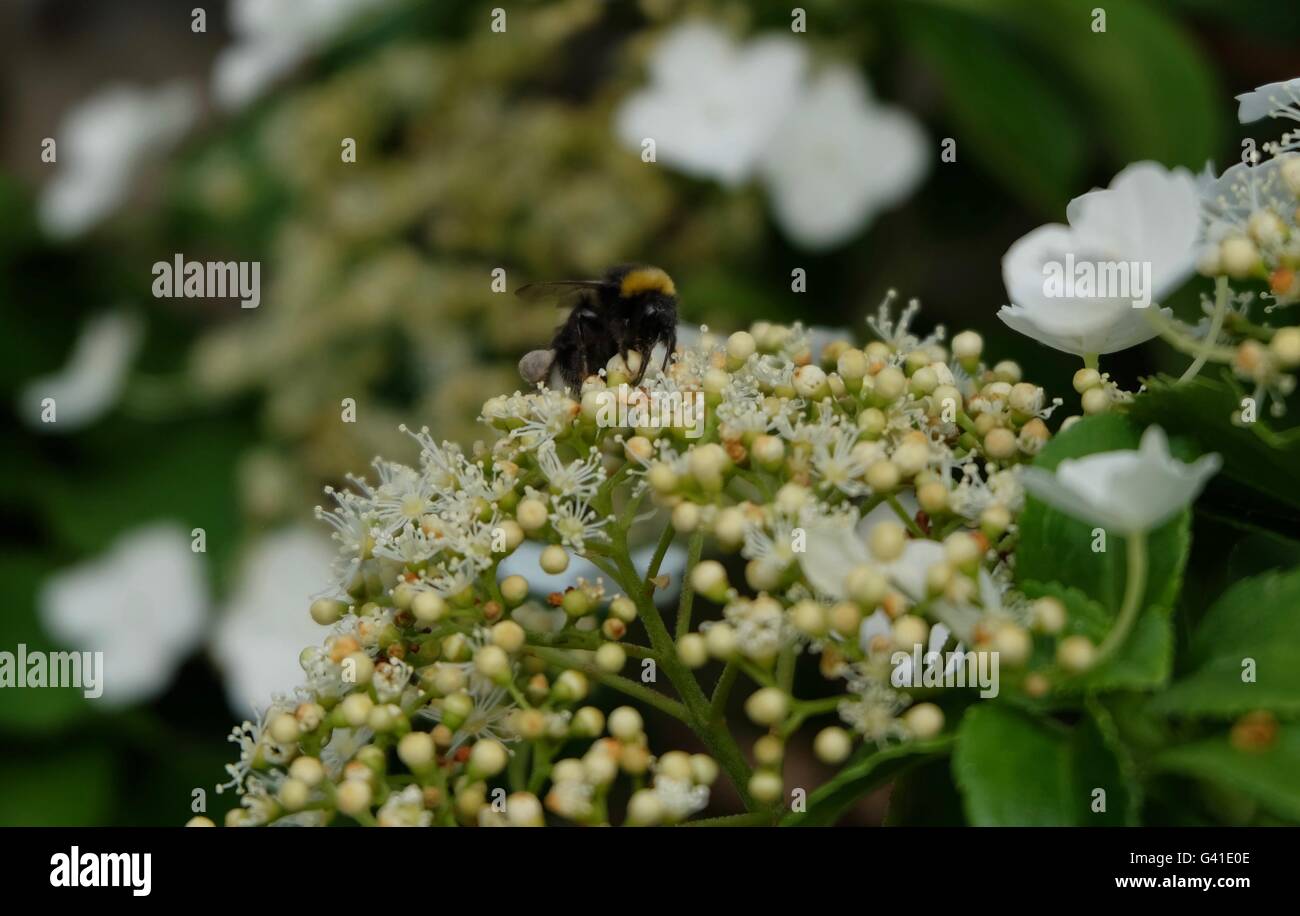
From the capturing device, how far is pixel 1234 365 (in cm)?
49

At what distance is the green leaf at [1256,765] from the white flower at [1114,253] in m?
0.17

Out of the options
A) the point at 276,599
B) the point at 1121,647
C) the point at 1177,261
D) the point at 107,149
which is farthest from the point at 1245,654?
the point at 107,149

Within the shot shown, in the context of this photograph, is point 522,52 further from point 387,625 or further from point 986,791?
point 986,791

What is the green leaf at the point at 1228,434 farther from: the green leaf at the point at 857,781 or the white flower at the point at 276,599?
the white flower at the point at 276,599

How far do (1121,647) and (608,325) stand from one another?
48 centimetres

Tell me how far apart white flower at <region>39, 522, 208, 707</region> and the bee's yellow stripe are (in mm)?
820

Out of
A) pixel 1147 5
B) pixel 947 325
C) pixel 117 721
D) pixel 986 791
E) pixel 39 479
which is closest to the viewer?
pixel 986 791

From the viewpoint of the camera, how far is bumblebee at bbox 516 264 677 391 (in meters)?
0.86

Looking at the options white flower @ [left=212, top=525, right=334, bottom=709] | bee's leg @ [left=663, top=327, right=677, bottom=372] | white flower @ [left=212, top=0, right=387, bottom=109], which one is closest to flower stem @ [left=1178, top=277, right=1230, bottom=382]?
bee's leg @ [left=663, top=327, right=677, bottom=372]

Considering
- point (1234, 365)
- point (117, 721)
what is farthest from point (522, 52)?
point (1234, 365)

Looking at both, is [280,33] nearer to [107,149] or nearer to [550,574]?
[107,149]

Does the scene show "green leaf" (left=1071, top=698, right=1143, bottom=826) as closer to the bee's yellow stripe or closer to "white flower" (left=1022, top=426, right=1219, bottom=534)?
"white flower" (left=1022, top=426, right=1219, bottom=534)

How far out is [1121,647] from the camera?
45cm
